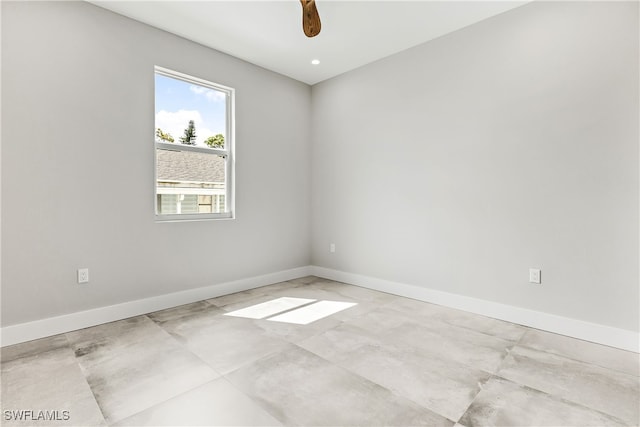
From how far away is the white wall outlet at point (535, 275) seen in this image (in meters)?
2.64

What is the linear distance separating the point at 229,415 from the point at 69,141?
2.45 meters

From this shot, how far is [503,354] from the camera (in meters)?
2.17

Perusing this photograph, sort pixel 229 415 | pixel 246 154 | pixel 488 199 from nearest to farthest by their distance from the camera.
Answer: pixel 229 415 < pixel 488 199 < pixel 246 154

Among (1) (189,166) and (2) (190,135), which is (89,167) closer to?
(1) (189,166)

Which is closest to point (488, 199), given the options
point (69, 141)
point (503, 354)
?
point (503, 354)

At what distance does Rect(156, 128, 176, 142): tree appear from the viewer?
313 centimetres

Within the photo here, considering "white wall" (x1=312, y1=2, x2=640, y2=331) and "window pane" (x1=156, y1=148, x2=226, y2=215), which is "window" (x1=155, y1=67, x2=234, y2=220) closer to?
"window pane" (x1=156, y1=148, x2=226, y2=215)

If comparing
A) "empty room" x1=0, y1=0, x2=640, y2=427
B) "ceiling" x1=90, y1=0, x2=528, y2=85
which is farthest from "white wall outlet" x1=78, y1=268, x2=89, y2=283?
"ceiling" x1=90, y1=0, x2=528, y2=85

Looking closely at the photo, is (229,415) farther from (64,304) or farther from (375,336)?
(64,304)

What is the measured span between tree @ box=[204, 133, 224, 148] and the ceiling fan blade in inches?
65.3

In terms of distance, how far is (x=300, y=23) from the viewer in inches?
117

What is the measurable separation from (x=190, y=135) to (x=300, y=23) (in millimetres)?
1592

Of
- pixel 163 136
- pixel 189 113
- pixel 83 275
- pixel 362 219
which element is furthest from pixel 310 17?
pixel 83 275

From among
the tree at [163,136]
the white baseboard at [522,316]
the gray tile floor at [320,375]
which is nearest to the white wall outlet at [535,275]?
the white baseboard at [522,316]
